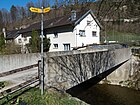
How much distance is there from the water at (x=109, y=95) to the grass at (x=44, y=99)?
7743mm

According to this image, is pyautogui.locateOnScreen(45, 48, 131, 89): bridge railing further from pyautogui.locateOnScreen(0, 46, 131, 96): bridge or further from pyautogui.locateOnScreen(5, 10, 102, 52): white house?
pyautogui.locateOnScreen(5, 10, 102, 52): white house

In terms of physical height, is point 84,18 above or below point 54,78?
above

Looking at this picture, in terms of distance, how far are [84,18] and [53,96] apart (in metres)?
23.9

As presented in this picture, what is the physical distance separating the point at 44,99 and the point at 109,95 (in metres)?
11.2

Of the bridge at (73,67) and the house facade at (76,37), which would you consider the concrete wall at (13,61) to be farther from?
the house facade at (76,37)

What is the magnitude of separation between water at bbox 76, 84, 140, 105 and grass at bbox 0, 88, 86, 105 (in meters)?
7.74

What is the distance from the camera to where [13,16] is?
3287 inches

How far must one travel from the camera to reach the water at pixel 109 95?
16.0m

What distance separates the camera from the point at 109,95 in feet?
58.7

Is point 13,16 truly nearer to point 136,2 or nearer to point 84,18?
point 84,18

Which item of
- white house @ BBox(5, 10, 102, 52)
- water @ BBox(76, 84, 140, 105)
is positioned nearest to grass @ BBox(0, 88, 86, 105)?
water @ BBox(76, 84, 140, 105)

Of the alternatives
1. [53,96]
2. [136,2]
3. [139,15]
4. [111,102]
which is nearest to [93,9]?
[136,2]

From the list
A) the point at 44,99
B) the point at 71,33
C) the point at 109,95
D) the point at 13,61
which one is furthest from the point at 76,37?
the point at 44,99

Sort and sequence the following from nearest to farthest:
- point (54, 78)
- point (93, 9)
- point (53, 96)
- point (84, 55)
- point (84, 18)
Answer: point (93, 9) < point (53, 96) < point (54, 78) < point (84, 55) < point (84, 18)
